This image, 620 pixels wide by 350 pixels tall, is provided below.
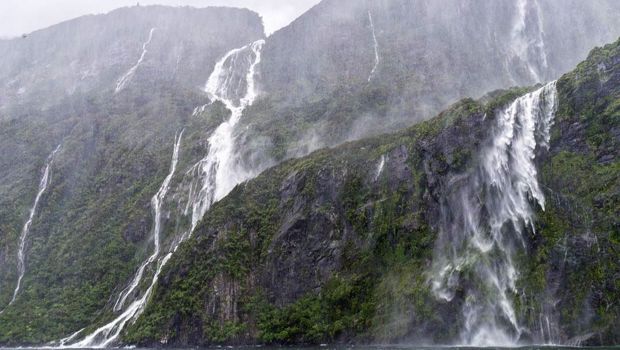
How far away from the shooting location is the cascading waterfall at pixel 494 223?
3853cm

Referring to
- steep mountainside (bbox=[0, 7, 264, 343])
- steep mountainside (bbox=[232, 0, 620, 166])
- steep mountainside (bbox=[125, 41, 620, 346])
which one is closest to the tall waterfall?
steep mountainside (bbox=[0, 7, 264, 343])

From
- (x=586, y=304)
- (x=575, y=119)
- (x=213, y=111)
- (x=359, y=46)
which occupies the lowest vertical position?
(x=586, y=304)

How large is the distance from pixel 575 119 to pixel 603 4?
51.5 metres

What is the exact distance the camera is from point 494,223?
1650 inches

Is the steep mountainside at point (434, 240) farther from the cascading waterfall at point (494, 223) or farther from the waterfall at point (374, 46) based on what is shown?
the waterfall at point (374, 46)

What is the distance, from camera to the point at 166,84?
104875 mm

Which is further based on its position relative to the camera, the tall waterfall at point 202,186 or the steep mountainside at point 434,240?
the tall waterfall at point 202,186

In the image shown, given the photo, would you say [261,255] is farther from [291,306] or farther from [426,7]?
[426,7]

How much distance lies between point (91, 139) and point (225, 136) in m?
24.1

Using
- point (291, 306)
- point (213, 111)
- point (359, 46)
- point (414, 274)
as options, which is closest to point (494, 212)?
point (414, 274)

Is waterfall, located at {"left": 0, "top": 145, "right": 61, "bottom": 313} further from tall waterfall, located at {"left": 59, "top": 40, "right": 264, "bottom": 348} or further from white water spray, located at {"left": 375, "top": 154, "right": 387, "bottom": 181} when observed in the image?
white water spray, located at {"left": 375, "top": 154, "right": 387, "bottom": 181}

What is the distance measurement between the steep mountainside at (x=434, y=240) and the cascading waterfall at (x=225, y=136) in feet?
28.3

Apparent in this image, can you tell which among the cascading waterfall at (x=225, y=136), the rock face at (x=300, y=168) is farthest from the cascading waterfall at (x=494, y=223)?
the cascading waterfall at (x=225, y=136)

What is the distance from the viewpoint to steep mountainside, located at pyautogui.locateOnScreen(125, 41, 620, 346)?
37438mm
